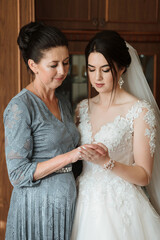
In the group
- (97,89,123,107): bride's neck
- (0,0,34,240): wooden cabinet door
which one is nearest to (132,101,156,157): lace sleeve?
(97,89,123,107): bride's neck

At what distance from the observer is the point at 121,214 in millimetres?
1668

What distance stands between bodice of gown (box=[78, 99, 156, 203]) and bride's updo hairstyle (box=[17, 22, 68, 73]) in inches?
18.9

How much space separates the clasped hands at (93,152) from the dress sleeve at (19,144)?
23cm

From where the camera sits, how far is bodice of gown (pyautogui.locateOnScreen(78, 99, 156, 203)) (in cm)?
173

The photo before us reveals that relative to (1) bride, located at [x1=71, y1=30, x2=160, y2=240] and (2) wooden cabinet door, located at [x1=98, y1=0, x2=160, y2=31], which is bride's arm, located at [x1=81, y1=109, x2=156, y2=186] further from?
(2) wooden cabinet door, located at [x1=98, y1=0, x2=160, y2=31]

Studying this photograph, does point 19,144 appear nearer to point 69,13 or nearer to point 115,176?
point 115,176

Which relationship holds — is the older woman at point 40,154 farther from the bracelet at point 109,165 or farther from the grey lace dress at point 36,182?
the bracelet at point 109,165

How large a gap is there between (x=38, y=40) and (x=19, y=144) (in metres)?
0.48

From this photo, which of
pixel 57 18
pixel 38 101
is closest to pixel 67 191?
pixel 38 101

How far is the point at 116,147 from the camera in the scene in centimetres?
179

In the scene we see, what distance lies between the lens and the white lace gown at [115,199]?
1.65 metres

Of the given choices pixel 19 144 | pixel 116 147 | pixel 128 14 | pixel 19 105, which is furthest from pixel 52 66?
pixel 128 14

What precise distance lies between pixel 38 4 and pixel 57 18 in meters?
0.16

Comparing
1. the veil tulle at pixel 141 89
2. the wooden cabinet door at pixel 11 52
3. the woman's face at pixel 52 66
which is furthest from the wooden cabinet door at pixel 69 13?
the woman's face at pixel 52 66
